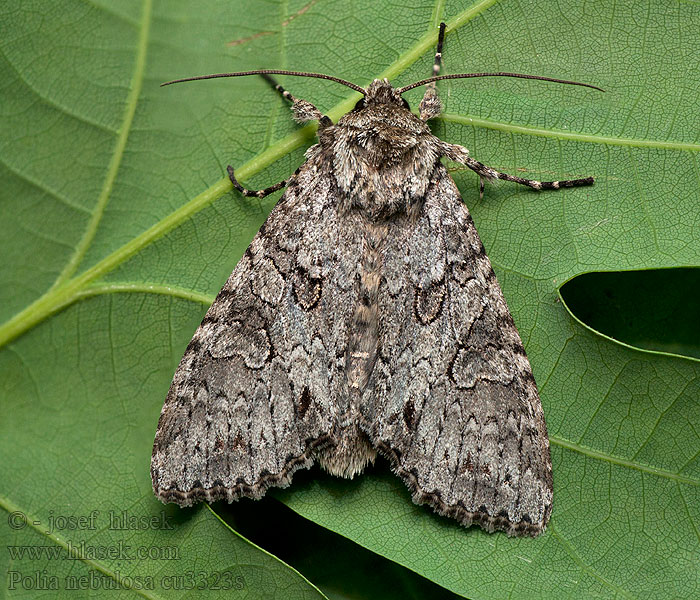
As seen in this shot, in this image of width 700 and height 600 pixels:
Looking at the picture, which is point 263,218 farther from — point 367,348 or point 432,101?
point 432,101

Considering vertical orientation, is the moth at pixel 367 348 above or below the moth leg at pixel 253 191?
below

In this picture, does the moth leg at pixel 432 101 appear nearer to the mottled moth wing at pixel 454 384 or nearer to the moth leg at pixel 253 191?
the mottled moth wing at pixel 454 384

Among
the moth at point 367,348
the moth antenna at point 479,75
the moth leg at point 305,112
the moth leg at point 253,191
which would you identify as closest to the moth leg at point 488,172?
the moth at point 367,348

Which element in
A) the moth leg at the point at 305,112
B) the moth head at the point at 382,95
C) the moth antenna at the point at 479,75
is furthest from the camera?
the moth leg at the point at 305,112

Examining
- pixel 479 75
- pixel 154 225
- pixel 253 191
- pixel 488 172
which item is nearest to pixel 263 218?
pixel 253 191

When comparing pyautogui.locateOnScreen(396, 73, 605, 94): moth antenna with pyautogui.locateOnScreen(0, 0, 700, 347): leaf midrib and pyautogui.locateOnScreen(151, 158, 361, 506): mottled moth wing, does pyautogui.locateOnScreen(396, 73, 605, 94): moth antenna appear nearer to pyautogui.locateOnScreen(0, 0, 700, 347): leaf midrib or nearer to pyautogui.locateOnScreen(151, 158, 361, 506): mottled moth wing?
pyautogui.locateOnScreen(0, 0, 700, 347): leaf midrib

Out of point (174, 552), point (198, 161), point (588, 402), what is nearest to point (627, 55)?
point (588, 402)
